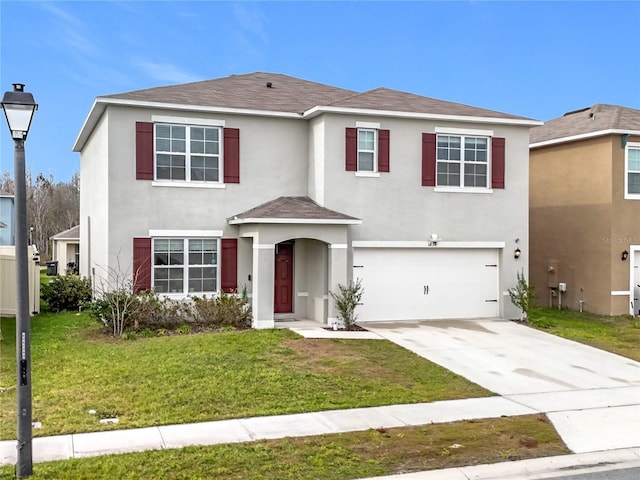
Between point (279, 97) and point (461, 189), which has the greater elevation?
point (279, 97)

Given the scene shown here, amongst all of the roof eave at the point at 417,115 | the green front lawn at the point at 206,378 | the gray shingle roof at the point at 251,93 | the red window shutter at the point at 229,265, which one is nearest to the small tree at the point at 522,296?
the roof eave at the point at 417,115

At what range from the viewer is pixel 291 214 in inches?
627

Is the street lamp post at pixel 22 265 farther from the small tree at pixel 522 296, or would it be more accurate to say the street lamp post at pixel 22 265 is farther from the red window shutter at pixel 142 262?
the small tree at pixel 522 296

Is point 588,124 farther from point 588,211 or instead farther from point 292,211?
point 292,211

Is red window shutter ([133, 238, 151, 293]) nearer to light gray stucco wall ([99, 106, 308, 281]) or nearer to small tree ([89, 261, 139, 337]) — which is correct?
light gray stucco wall ([99, 106, 308, 281])

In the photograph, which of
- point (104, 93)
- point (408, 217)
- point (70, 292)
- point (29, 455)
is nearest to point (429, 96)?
point (408, 217)

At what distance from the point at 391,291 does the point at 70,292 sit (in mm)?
10075

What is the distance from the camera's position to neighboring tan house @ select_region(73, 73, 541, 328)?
638 inches

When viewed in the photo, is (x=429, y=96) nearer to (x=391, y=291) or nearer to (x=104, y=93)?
(x=391, y=291)

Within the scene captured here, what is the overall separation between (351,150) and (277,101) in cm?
288

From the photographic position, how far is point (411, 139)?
57.8 ft

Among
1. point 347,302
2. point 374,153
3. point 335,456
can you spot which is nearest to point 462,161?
point 374,153

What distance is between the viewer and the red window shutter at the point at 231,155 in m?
17.0

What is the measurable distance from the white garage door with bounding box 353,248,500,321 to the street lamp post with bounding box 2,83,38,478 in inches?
445
